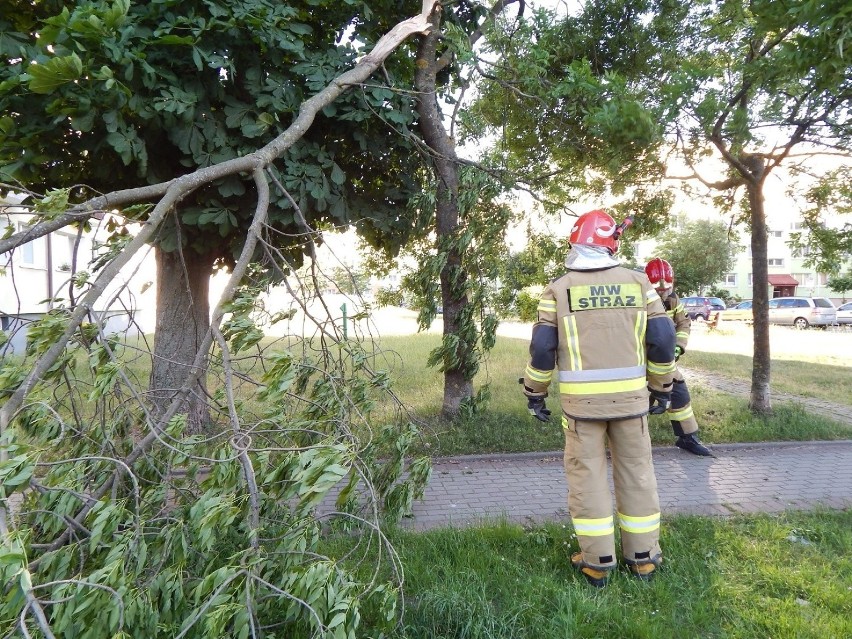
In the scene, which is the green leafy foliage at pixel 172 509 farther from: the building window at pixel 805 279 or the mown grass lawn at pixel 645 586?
the building window at pixel 805 279

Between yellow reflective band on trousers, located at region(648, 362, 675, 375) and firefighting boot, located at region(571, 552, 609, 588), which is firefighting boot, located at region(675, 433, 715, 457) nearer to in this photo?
yellow reflective band on trousers, located at region(648, 362, 675, 375)

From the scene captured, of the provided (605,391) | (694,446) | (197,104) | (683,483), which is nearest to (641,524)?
(605,391)

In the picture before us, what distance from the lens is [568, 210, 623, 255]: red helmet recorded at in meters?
3.65

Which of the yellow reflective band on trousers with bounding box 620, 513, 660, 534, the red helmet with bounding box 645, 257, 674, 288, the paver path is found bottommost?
the paver path

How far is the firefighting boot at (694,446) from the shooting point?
621cm

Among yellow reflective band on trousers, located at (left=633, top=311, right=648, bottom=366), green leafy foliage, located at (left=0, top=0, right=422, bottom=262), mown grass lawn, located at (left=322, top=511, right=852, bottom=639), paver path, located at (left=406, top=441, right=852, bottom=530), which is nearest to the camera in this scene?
mown grass lawn, located at (left=322, top=511, right=852, bottom=639)

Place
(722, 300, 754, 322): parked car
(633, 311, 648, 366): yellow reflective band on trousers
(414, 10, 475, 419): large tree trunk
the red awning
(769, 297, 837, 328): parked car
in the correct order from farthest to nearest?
the red awning
(722, 300, 754, 322): parked car
(769, 297, 837, 328): parked car
(414, 10, 475, 419): large tree trunk
(633, 311, 648, 366): yellow reflective band on trousers

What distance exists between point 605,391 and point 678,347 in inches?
112

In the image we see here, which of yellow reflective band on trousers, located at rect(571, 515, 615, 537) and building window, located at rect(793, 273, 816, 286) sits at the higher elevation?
building window, located at rect(793, 273, 816, 286)

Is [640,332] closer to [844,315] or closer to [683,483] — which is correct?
[683,483]

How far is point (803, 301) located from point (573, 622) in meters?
33.7

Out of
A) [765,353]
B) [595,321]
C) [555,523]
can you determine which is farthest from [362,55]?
[765,353]

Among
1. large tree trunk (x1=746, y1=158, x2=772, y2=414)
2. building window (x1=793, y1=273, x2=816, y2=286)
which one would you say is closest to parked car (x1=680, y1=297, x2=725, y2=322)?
building window (x1=793, y1=273, x2=816, y2=286)

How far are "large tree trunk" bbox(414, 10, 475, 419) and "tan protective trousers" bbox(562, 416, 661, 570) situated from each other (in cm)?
315
